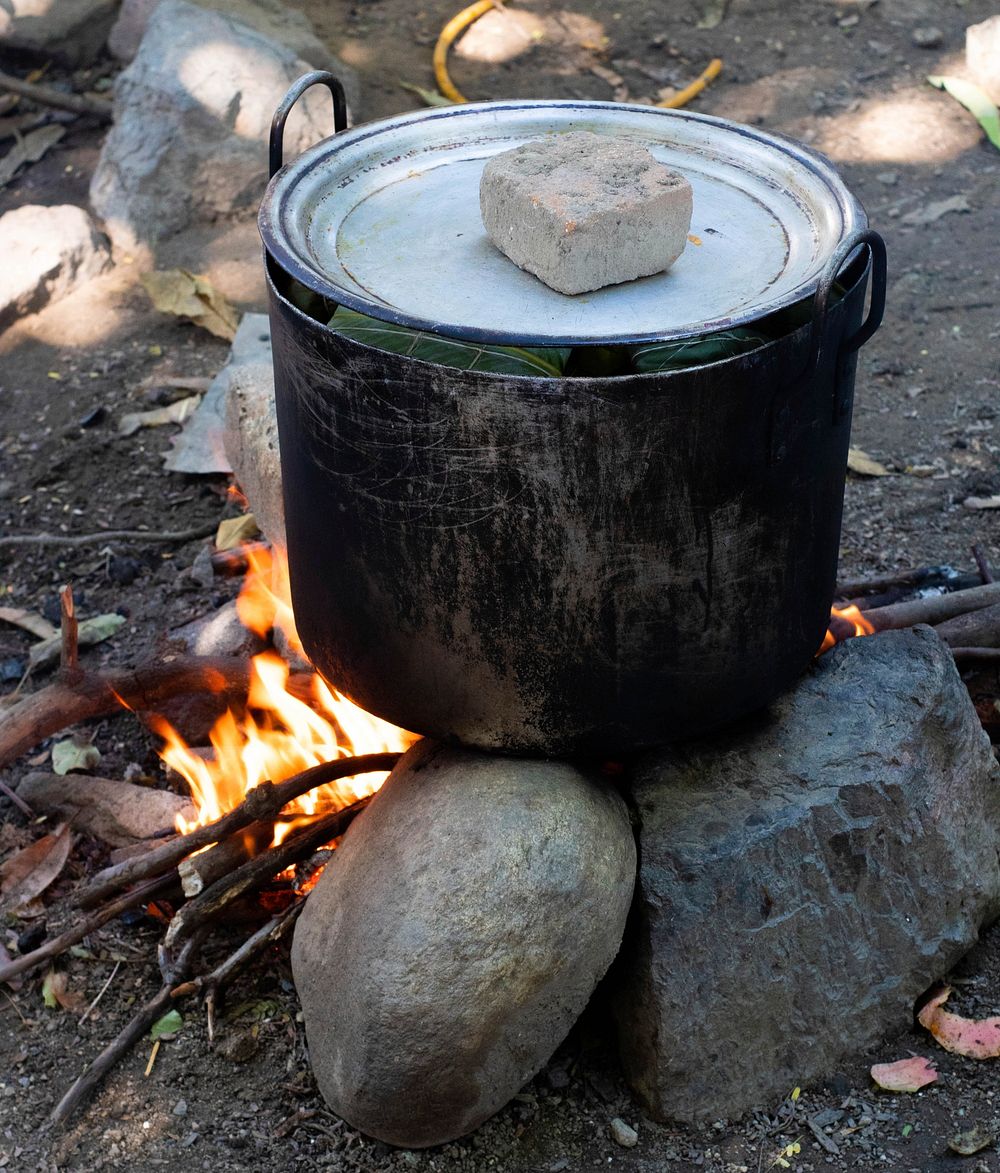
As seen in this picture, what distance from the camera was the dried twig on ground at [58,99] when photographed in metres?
7.04

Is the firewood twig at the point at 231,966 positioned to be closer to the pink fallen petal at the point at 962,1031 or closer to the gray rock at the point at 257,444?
the gray rock at the point at 257,444

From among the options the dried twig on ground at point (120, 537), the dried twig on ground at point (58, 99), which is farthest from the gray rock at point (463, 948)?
the dried twig on ground at point (58, 99)

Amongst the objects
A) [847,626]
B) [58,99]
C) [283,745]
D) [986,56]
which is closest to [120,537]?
[283,745]

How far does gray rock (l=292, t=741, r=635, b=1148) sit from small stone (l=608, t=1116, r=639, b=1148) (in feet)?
0.83

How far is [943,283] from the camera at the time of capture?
5797mm

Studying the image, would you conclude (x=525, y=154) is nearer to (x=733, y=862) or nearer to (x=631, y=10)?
(x=733, y=862)

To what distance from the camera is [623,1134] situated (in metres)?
2.64

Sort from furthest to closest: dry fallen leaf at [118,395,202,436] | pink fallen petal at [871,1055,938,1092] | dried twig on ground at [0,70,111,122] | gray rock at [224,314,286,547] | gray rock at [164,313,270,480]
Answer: dried twig on ground at [0,70,111,122], dry fallen leaf at [118,395,202,436], gray rock at [164,313,270,480], gray rock at [224,314,286,547], pink fallen petal at [871,1055,938,1092]

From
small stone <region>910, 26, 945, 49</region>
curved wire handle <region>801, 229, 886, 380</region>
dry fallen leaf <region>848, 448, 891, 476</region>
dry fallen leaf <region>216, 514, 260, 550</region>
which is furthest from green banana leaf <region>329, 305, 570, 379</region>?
small stone <region>910, 26, 945, 49</region>

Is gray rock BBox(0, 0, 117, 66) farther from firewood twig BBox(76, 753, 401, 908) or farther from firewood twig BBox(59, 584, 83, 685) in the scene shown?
firewood twig BBox(76, 753, 401, 908)

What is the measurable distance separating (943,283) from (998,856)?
3.50 metres

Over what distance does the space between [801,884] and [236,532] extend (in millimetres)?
2349

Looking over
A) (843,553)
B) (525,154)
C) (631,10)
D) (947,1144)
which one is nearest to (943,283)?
(843,553)

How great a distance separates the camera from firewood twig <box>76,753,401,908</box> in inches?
114
